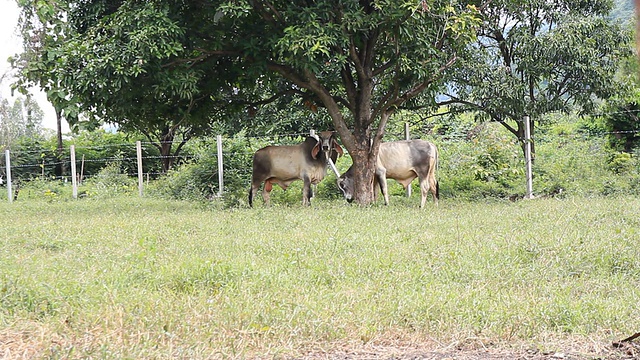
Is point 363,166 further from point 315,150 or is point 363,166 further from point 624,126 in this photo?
point 624,126

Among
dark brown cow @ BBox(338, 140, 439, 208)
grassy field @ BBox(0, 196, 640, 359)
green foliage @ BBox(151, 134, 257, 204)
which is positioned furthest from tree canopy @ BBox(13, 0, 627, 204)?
grassy field @ BBox(0, 196, 640, 359)

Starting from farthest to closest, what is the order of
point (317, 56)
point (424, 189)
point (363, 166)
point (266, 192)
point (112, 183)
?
1. point (112, 183)
2. point (266, 192)
3. point (424, 189)
4. point (363, 166)
5. point (317, 56)

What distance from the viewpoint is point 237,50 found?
14172 mm

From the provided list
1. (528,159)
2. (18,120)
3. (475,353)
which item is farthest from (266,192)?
(18,120)

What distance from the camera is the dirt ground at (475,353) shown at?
436 cm

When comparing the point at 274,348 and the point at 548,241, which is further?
the point at 548,241

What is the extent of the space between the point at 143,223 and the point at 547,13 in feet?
36.9

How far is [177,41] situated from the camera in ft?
41.4

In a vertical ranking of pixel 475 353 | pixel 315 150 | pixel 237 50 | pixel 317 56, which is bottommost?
pixel 475 353

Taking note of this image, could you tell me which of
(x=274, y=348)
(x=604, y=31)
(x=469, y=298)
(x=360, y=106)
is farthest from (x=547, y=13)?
(x=274, y=348)

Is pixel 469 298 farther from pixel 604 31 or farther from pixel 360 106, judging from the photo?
pixel 604 31

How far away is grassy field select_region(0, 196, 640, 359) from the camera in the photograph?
465 cm

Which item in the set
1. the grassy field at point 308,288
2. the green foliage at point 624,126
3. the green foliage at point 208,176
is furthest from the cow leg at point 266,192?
the green foliage at point 624,126

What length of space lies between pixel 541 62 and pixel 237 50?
7062mm
